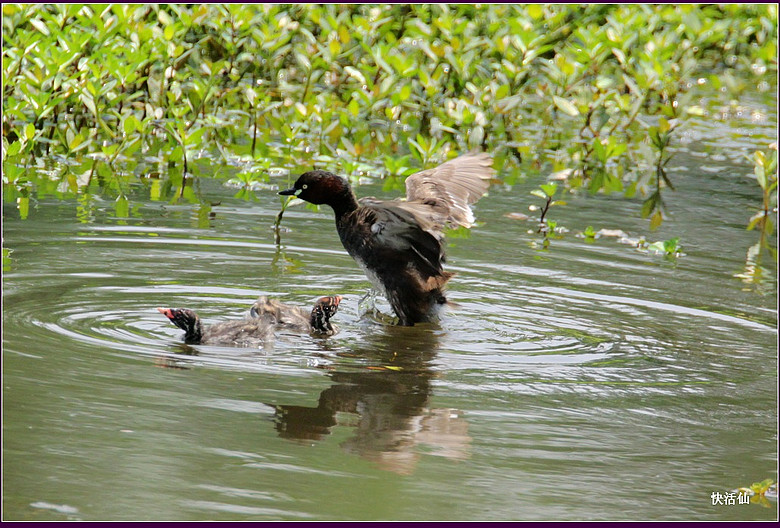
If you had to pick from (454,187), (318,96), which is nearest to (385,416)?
(454,187)

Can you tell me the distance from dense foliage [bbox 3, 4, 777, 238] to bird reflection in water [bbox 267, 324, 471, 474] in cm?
395

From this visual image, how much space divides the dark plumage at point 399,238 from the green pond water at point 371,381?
8.4 inches

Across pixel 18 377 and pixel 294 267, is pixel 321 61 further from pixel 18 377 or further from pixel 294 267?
pixel 18 377

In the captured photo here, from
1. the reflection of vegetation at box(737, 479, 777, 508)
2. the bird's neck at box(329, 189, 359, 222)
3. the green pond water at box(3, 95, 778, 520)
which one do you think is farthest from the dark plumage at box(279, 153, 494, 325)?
the reflection of vegetation at box(737, 479, 777, 508)

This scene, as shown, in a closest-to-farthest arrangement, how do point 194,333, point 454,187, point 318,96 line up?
point 194,333 < point 454,187 < point 318,96

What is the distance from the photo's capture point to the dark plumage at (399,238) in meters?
7.09

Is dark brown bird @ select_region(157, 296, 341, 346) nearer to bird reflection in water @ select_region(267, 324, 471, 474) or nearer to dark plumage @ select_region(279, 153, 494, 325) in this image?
bird reflection in water @ select_region(267, 324, 471, 474)

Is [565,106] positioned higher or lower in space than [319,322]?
higher

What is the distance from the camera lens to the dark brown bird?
6.18 meters

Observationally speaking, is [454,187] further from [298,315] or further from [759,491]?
[759,491]

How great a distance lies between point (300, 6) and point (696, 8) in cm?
650

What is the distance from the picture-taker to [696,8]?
17.6 metres

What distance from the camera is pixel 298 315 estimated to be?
672 centimetres

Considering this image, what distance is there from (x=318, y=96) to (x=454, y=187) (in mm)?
5434
